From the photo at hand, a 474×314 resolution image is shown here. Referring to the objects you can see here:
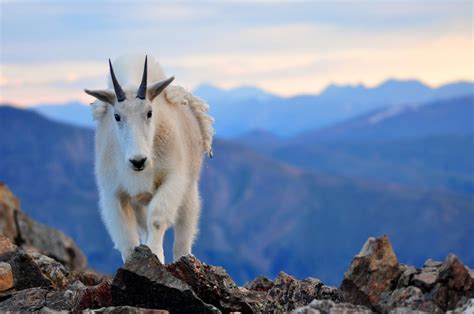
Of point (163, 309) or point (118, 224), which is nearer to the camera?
point (163, 309)

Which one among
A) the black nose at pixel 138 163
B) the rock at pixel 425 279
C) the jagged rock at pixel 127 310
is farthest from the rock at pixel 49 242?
the rock at pixel 425 279

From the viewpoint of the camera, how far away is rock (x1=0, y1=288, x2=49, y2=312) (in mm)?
8031

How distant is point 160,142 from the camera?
411 inches

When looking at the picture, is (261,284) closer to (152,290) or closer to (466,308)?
(152,290)

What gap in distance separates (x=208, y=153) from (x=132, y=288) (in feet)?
16.3

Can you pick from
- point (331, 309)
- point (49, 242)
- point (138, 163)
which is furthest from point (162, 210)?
point (49, 242)

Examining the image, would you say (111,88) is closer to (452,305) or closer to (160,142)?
(160,142)

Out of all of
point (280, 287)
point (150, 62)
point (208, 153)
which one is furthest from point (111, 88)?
point (280, 287)

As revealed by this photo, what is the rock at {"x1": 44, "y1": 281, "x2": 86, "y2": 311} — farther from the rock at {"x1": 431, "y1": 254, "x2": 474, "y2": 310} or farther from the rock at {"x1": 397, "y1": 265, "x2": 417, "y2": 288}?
the rock at {"x1": 431, "y1": 254, "x2": 474, "y2": 310}

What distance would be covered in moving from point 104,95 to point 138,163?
3.43ft

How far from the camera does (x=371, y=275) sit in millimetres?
7426

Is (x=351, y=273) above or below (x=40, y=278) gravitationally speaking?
below

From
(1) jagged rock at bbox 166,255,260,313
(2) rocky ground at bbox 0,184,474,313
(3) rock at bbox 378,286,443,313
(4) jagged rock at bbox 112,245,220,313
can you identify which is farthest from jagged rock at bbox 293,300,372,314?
(1) jagged rock at bbox 166,255,260,313

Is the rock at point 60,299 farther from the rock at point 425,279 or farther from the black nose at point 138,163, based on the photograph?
the rock at point 425,279
